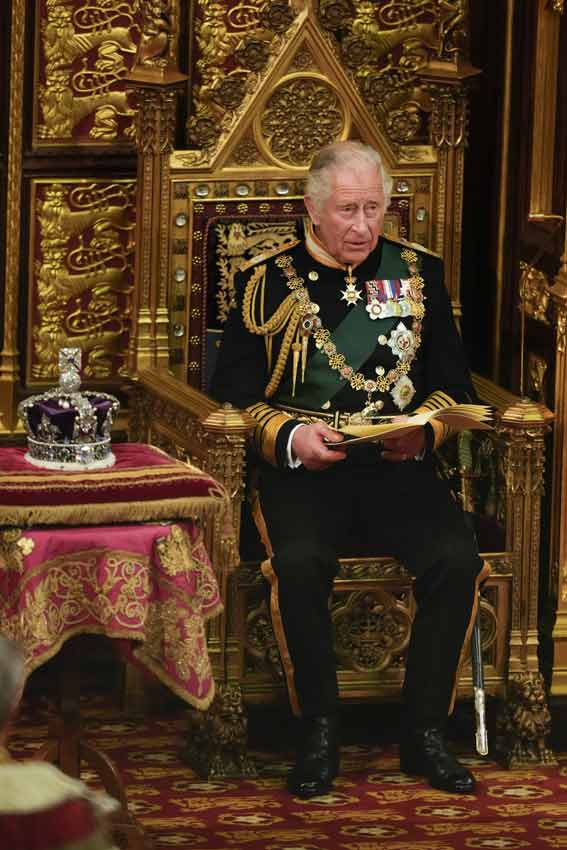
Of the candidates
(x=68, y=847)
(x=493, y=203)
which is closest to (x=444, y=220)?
(x=493, y=203)

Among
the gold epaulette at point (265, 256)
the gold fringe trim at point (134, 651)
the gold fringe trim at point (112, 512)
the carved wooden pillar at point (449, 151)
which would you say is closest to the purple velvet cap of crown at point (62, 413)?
the gold fringe trim at point (112, 512)

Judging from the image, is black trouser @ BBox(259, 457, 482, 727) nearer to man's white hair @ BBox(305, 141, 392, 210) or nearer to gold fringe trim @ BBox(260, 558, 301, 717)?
gold fringe trim @ BBox(260, 558, 301, 717)

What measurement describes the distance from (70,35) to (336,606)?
2.03 meters

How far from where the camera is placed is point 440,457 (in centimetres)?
608

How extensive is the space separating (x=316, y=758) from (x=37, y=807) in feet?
9.21

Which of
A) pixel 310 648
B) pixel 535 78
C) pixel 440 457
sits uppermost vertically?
pixel 535 78

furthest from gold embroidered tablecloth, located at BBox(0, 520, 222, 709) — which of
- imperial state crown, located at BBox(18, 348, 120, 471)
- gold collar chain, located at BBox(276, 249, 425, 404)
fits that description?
gold collar chain, located at BBox(276, 249, 425, 404)

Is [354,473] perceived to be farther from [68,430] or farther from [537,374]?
[68,430]

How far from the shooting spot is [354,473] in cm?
568

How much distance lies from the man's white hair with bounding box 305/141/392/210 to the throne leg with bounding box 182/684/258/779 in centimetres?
139

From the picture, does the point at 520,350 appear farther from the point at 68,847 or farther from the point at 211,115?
the point at 68,847

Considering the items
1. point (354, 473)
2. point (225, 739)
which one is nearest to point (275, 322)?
point (354, 473)

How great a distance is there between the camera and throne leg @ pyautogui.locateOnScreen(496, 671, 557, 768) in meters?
5.65

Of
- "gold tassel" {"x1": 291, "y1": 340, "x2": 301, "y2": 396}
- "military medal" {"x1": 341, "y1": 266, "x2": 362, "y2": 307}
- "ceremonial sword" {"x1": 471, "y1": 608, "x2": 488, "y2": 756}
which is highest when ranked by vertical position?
"military medal" {"x1": 341, "y1": 266, "x2": 362, "y2": 307}
